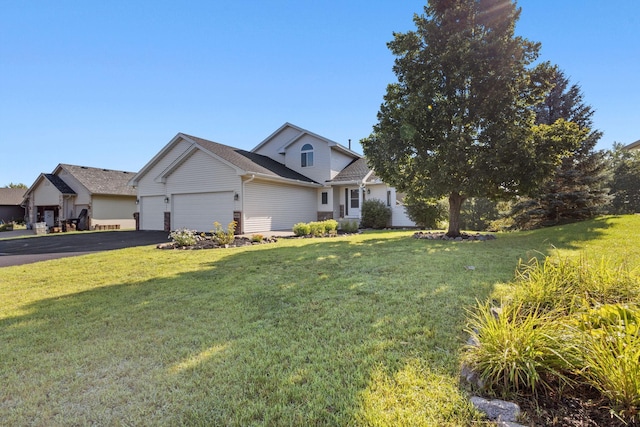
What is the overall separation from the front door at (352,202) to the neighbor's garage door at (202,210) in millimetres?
7643

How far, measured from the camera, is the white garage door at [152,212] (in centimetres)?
1850

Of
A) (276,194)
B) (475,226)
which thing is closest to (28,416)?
(276,194)

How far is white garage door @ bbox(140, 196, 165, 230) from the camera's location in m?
18.5

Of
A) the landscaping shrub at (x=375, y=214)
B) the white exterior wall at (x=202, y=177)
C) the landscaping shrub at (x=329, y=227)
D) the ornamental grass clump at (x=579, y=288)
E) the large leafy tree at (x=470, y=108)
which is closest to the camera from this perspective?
the ornamental grass clump at (x=579, y=288)

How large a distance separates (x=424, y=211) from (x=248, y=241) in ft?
34.9

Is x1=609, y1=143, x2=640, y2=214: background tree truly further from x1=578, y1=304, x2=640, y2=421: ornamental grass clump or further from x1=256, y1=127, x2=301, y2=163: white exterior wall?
x1=578, y1=304, x2=640, y2=421: ornamental grass clump

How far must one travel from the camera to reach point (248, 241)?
11594mm

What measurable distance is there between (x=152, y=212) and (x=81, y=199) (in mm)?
9550

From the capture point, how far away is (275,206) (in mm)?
16875

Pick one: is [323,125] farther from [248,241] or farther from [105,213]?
[105,213]

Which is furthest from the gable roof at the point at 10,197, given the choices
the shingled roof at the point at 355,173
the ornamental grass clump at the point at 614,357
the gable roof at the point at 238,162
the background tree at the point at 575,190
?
the background tree at the point at 575,190

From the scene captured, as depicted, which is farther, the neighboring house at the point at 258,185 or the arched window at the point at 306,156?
the arched window at the point at 306,156

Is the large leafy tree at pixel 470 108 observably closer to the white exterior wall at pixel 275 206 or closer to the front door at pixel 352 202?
the white exterior wall at pixel 275 206

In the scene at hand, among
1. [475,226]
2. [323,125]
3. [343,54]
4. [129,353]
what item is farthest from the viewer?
[475,226]
